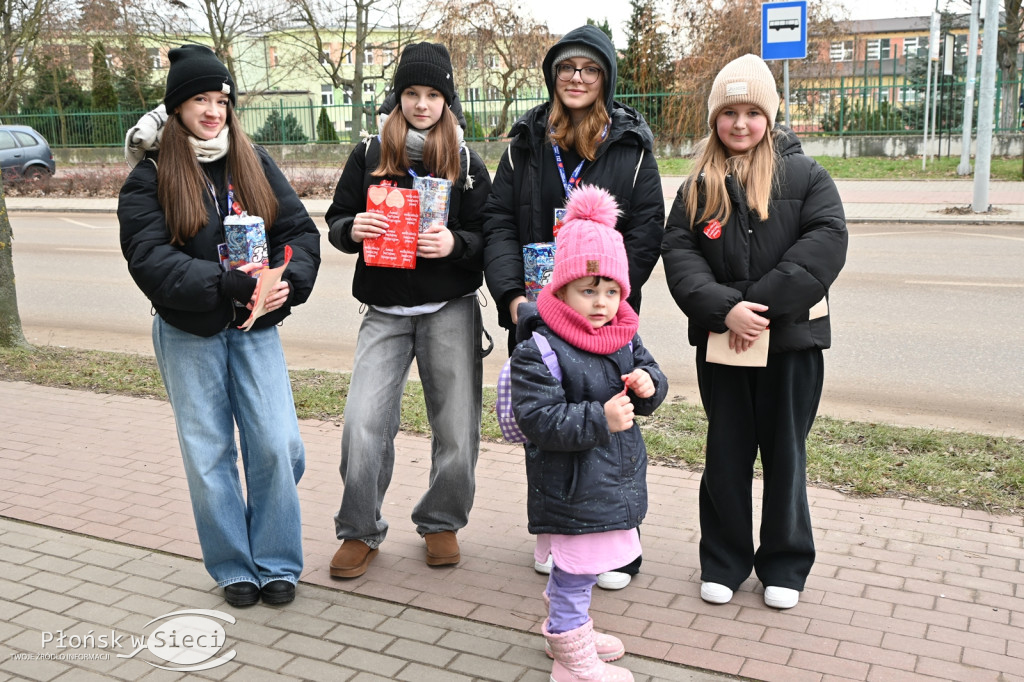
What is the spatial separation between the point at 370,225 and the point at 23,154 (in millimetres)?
24667

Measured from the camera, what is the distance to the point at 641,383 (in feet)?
9.95

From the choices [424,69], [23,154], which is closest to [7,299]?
[424,69]

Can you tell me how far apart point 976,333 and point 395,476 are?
5.46 meters

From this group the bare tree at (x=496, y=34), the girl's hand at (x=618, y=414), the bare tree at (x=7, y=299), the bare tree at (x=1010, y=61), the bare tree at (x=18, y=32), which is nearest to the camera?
Result: the girl's hand at (x=618, y=414)

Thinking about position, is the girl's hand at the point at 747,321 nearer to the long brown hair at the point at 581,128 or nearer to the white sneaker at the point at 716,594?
the long brown hair at the point at 581,128

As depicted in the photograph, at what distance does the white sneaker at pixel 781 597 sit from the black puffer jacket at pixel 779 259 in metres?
0.90

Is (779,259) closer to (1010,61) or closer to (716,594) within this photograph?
(716,594)

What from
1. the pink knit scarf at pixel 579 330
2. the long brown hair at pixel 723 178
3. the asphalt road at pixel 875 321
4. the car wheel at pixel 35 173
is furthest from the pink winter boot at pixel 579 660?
the car wheel at pixel 35 173

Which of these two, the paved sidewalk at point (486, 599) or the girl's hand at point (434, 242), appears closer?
the paved sidewalk at point (486, 599)

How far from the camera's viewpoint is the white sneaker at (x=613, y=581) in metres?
3.87

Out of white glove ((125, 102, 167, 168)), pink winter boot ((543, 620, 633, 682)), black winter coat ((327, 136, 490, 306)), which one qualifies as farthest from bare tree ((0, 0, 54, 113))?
pink winter boot ((543, 620, 633, 682))

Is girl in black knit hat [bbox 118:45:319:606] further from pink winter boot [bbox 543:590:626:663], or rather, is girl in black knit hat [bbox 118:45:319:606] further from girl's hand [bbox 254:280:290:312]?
pink winter boot [bbox 543:590:626:663]

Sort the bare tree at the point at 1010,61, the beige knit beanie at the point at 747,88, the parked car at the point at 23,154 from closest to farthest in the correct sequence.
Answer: the beige knit beanie at the point at 747,88
the bare tree at the point at 1010,61
the parked car at the point at 23,154

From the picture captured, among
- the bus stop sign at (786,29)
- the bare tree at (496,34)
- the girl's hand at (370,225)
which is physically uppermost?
the bare tree at (496,34)
